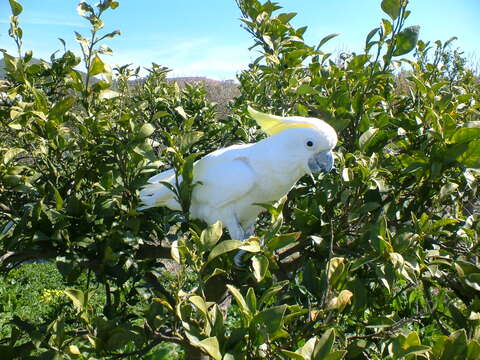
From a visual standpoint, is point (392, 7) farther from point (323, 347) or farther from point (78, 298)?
point (78, 298)

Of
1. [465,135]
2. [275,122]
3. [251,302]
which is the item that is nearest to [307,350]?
[251,302]

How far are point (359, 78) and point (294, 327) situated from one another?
841 millimetres

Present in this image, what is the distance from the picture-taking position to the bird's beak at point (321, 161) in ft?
3.72

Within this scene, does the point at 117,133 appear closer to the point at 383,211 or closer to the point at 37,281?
the point at 383,211

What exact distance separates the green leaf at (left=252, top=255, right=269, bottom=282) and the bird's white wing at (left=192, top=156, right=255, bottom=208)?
273 mm

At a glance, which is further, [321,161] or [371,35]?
[371,35]

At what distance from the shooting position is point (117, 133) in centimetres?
126

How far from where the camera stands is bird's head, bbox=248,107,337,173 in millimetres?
1118

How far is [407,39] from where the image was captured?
1240 millimetres

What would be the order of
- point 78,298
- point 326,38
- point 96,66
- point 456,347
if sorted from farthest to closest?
point 326,38, point 96,66, point 78,298, point 456,347

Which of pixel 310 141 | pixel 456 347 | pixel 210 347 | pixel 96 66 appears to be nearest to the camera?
pixel 210 347

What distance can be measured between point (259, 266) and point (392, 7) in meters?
0.84

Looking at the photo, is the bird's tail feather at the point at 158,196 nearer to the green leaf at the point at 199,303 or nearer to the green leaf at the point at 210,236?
the green leaf at the point at 210,236

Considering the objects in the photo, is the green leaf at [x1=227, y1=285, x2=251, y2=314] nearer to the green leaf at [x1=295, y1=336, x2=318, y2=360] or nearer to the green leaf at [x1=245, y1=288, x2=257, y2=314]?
the green leaf at [x1=245, y1=288, x2=257, y2=314]
